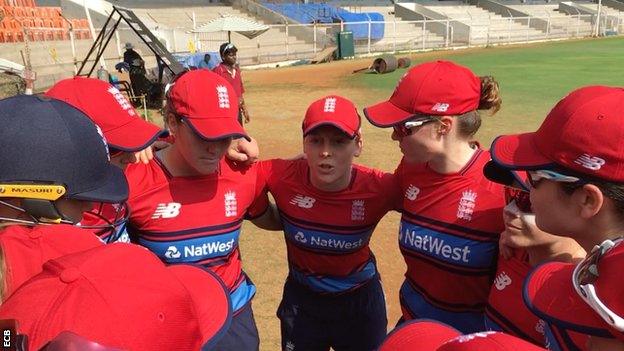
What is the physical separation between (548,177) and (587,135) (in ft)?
0.67

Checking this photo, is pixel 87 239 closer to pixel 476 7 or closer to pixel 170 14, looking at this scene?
pixel 170 14

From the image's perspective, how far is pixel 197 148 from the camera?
264cm

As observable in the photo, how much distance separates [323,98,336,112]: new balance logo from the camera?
284 cm

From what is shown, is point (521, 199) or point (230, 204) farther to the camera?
point (230, 204)

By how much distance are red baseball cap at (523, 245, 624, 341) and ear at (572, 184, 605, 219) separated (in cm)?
19

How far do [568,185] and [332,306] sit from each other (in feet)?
5.92

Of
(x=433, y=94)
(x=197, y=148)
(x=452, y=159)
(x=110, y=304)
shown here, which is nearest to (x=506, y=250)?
(x=452, y=159)

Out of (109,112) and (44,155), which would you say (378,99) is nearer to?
(109,112)

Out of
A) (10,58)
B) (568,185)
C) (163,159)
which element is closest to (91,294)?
(568,185)

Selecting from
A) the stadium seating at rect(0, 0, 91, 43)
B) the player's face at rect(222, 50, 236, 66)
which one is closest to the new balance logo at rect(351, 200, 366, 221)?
the player's face at rect(222, 50, 236, 66)

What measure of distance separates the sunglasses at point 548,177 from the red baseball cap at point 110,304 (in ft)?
4.02

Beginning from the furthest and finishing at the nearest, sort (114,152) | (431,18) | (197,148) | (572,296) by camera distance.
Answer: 1. (431,18)
2. (197,148)
3. (114,152)
4. (572,296)

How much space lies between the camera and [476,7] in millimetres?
48969

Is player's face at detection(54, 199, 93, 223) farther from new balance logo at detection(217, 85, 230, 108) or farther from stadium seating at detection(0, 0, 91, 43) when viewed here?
stadium seating at detection(0, 0, 91, 43)
